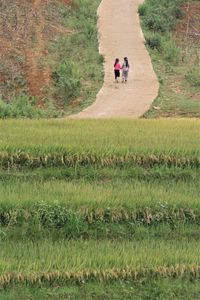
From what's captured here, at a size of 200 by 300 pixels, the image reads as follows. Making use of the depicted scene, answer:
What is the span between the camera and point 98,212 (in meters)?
7.89

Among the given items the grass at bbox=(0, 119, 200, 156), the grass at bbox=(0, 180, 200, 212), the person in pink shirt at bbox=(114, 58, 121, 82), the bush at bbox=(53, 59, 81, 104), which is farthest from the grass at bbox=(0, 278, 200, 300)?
the person in pink shirt at bbox=(114, 58, 121, 82)

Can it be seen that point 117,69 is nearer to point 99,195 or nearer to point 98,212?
point 99,195

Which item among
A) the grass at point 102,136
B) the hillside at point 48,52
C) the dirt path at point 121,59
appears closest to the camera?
the grass at point 102,136

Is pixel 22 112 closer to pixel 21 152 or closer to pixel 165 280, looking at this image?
pixel 21 152

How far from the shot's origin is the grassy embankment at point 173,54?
18.8 metres

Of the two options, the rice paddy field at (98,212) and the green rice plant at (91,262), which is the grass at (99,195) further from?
the green rice plant at (91,262)

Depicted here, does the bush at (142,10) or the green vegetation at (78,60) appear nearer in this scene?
the green vegetation at (78,60)

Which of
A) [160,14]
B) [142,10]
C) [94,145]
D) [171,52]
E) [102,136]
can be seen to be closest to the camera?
[94,145]

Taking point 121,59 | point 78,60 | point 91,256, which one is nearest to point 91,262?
point 91,256

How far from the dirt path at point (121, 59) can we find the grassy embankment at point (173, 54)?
0.40 metres

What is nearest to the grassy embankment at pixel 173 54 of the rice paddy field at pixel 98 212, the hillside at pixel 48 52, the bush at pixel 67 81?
the hillside at pixel 48 52

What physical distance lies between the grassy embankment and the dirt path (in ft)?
1.33

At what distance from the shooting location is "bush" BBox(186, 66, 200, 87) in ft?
70.9

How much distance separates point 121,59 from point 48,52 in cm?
314
